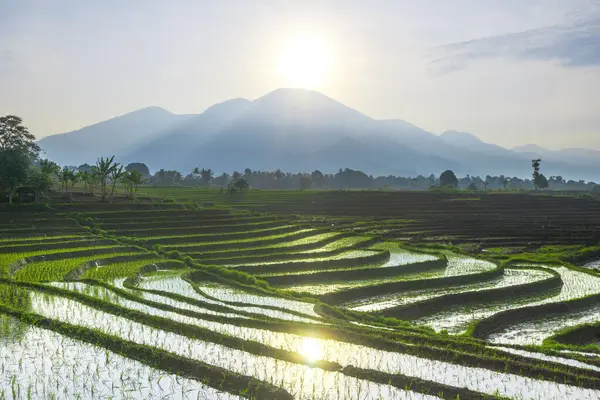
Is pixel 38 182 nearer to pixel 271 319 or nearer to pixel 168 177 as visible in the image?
pixel 271 319

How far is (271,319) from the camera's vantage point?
13.2 metres

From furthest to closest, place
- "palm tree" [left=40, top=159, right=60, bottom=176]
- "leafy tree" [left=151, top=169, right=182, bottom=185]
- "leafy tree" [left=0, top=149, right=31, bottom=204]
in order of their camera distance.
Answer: "leafy tree" [left=151, top=169, right=182, bottom=185] → "palm tree" [left=40, top=159, right=60, bottom=176] → "leafy tree" [left=0, top=149, right=31, bottom=204]

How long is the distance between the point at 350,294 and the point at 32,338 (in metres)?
10.9

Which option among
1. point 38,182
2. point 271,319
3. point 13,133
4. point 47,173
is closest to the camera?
point 271,319

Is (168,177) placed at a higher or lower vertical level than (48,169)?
higher

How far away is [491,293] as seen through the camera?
19.2 meters

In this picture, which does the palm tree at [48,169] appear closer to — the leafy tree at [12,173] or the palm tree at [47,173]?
the palm tree at [47,173]

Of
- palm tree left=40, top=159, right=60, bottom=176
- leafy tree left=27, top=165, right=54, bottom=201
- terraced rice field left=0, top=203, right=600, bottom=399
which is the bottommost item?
terraced rice field left=0, top=203, right=600, bottom=399

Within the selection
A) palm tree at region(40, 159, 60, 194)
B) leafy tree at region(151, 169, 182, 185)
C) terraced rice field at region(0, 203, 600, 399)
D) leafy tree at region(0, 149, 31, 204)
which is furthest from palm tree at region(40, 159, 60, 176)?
leafy tree at region(151, 169, 182, 185)

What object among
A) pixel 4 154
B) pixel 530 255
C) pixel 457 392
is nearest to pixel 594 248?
pixel 530 255

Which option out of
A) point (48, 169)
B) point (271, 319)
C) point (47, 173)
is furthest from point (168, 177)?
point (271, 319)

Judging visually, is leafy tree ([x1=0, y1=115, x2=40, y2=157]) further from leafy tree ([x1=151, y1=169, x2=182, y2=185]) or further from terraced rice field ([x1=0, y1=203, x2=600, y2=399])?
leafy tree ([x1=151, y1=169, x2=182, y2=185])

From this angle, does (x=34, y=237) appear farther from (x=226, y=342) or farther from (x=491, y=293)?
(x=491, y=293)

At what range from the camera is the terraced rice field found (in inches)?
347
